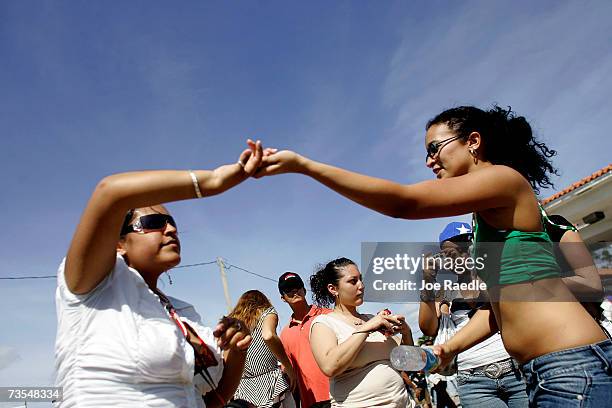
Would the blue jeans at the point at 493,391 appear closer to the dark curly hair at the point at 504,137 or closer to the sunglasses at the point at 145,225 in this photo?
the dark curly hair at the point at 504,137

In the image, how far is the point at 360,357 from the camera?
145 inches

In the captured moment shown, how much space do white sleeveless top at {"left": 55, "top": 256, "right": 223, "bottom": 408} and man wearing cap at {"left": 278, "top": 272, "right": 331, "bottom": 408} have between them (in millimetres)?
2613

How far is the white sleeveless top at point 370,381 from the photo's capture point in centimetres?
357

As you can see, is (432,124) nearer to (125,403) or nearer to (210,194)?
(210,194)

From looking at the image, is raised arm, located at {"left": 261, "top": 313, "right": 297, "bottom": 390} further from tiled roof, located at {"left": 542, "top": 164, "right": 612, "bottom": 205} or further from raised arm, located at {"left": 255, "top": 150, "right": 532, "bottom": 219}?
tiled roof, located at {"left": 542, "top": 164, "right": 612, "bottom": 205}

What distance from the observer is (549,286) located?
6.72 ft

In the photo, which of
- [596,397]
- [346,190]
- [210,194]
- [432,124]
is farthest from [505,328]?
[210,194]

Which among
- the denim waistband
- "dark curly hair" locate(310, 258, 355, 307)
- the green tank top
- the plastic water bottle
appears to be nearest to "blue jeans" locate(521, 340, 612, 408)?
the denim waistband

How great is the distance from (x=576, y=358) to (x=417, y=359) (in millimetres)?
1026

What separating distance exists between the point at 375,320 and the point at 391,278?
333mm

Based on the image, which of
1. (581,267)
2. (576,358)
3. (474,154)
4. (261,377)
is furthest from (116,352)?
(261,377)

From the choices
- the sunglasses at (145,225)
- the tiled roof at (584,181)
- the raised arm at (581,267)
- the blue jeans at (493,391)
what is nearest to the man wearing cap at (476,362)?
the blue jeans at (493,391)

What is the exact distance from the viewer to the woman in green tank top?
191 cm

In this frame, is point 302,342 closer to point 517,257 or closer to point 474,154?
point 474,154
